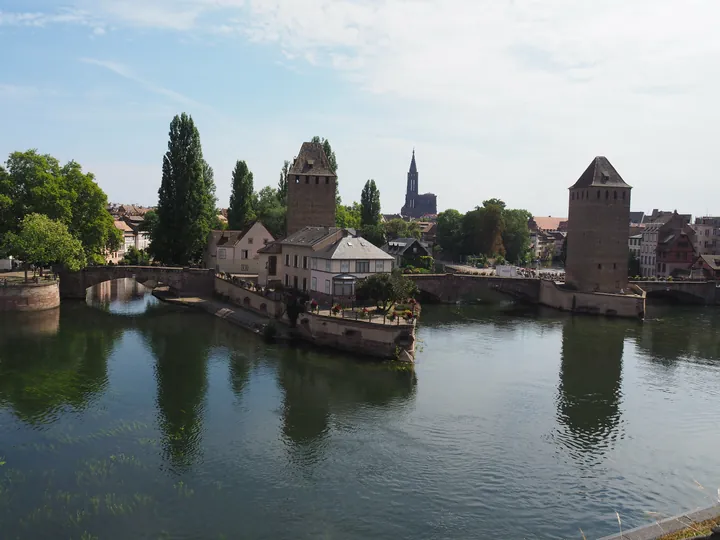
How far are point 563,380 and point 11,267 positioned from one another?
56.8 meters

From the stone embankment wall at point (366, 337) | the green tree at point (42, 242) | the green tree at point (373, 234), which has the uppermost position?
the green tree at point (373, 234)

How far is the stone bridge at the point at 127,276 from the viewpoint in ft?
190

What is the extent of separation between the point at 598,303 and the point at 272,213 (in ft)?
121

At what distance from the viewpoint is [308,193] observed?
60.2 m

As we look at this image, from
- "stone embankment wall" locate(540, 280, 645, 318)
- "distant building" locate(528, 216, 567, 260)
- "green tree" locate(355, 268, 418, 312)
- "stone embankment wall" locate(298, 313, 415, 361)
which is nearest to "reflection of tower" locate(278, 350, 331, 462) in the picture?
"stone embankment wall" locate(298, 313, 415, 361)

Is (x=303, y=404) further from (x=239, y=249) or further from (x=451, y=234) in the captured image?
(x=451, y=234)

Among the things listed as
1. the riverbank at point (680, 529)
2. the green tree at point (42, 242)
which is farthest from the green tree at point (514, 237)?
the riverbank at point (680, 529)

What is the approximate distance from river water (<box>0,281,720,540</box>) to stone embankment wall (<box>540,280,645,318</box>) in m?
13.7

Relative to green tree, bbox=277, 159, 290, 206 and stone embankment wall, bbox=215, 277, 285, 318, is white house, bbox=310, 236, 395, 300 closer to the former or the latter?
stone embankment wall, bbox=215, 277, 285, 318

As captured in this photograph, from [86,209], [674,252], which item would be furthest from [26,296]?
[674,252]

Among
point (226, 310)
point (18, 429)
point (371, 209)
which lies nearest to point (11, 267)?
point (226, 310)

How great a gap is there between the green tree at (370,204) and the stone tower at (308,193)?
1032 inches

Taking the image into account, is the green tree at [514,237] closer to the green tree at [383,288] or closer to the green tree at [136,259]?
the green tree at [136,259]

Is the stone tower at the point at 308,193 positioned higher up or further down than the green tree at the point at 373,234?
higher up
